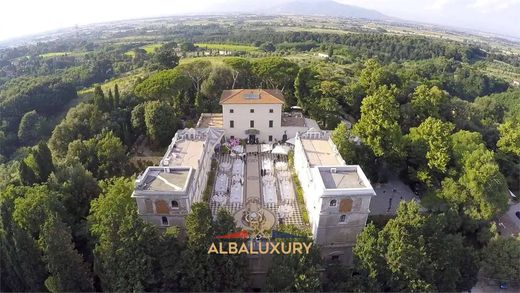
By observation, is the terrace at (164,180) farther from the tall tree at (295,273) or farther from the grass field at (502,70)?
the grass field at (502,70)

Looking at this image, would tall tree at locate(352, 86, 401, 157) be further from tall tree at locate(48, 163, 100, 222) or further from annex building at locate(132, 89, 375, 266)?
tall tree at locate(48, 163, 100, 222)

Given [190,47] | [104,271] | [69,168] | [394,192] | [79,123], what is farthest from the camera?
[190,47]

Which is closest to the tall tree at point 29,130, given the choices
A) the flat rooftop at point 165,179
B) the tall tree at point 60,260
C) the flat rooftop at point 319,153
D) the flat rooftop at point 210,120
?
the flat rooftop at point 210,120

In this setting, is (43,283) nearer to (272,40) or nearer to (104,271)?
(104,271)

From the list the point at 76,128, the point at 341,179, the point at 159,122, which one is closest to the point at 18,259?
the point at 159,122

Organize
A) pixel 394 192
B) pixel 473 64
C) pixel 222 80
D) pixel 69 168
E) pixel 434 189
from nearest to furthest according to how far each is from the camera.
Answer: pixel 69 168, pixel 434 189, pixel 394 192, pixel 222 80, pixel 473 64

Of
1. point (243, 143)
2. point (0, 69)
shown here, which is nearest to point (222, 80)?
point (243, 143)

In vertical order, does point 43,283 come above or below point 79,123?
below

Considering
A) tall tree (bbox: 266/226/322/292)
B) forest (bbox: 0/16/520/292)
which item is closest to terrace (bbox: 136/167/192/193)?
forest (bbox: 0/16/520/292)
